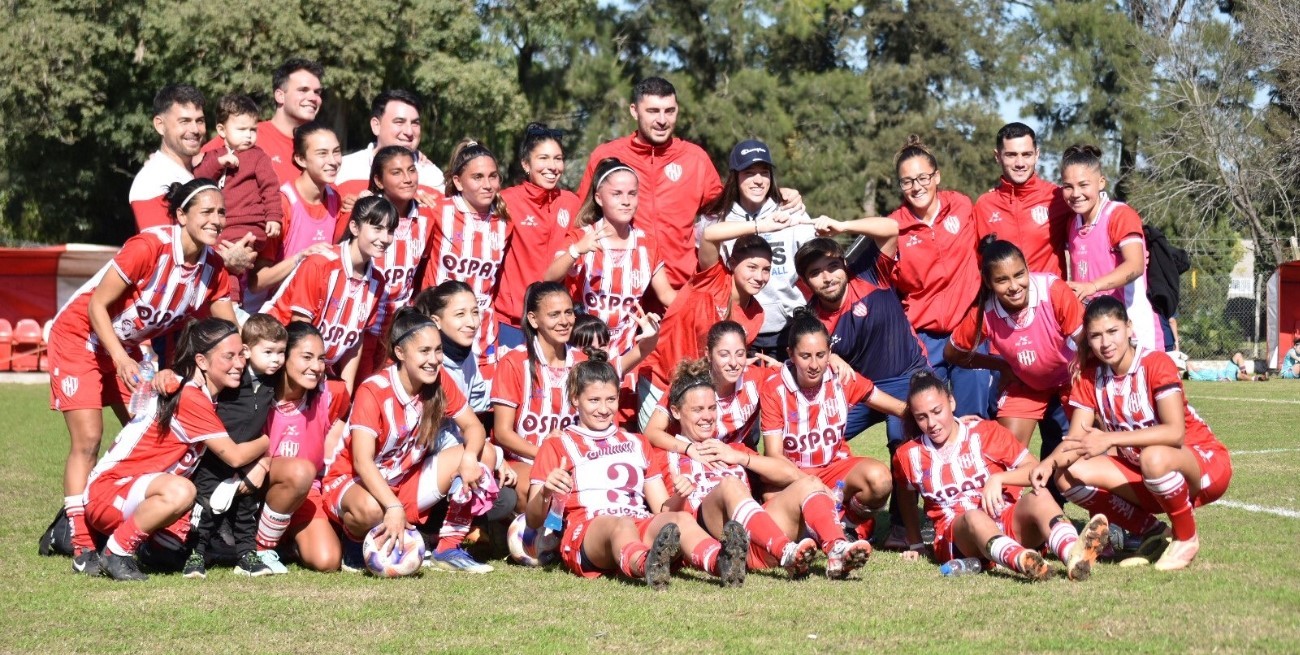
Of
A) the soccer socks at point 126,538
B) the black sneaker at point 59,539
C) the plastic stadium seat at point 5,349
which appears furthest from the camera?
the plastic stadium seat at point 5,349

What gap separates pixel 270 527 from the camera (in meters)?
6.16

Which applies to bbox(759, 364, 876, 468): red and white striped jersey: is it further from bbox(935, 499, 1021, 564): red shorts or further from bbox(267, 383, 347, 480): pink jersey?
bbox(267, 383, 347, 480): pink jersey

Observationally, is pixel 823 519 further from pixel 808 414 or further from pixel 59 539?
pixel 59 539

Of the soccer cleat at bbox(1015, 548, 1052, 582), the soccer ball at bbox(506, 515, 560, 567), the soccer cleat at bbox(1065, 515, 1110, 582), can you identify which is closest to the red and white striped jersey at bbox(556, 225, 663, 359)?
the soccer ball at bbox(506, 515, 560, 567)

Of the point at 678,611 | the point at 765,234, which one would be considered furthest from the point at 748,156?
the point at 678,611

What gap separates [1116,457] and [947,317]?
4.37 feet

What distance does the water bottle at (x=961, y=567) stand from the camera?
5.73m

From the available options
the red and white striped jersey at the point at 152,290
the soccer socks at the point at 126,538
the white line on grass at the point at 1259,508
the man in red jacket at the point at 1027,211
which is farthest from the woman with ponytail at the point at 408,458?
the white line on grass at the point at 1259,508

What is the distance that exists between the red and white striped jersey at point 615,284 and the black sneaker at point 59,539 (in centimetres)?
275

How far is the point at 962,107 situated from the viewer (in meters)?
33.6

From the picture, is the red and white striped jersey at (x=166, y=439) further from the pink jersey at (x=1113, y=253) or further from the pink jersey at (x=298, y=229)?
the pink jersey at (x=1113, y=253)

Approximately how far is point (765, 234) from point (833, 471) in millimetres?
1391

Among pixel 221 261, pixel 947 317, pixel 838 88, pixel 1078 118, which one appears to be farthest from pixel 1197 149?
pixel 221 261

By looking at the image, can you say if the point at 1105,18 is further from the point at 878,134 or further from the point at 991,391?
the point at 991,391
